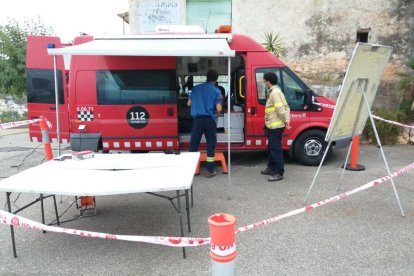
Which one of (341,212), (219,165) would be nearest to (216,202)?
(341,212)

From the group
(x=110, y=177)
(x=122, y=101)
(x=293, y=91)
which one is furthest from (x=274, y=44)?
(x=110, y=177)

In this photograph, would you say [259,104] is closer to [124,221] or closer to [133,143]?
[133,143]

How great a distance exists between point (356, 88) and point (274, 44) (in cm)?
706

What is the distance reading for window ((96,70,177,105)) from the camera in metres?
6.58

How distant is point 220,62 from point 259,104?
1.64 meters

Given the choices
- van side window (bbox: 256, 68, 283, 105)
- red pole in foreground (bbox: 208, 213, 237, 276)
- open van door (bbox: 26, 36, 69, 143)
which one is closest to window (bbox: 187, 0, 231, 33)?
van side window (bbox: 256, 68, 283, 105)

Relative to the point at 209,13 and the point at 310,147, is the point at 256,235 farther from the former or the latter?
the point at 209,13

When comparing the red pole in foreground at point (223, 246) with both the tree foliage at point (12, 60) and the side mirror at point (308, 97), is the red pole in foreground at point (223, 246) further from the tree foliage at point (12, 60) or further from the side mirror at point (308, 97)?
the tree foliage at point (12, 60)

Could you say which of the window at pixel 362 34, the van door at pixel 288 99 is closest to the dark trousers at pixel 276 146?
the van door at pixel 288 99

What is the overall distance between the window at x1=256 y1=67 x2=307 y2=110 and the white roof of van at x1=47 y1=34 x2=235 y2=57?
3.31 feet

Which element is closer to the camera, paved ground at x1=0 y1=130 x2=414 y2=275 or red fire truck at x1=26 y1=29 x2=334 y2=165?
paved ground at x1=0 y1=130 x2=414 y2=275

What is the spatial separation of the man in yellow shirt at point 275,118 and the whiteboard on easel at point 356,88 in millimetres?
1055

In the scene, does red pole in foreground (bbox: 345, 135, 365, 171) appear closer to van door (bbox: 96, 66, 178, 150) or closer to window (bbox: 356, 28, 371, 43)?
van door (bbox: 96, 66, 178, 150)

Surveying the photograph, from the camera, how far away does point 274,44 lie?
36.9ft
